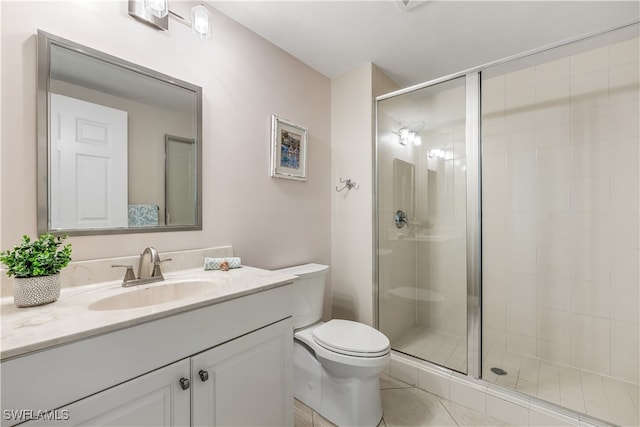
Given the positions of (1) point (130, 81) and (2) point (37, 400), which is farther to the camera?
(1) point (130, 81)

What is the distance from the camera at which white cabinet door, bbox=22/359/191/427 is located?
2.31 feet

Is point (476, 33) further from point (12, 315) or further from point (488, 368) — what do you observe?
point (12, 315)

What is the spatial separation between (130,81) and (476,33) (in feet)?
6.65

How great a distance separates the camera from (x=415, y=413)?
1.65 meters

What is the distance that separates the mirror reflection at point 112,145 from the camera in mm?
1101

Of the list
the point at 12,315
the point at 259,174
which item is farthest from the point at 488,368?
the point at 12,315

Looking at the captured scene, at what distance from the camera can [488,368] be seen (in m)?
1.84

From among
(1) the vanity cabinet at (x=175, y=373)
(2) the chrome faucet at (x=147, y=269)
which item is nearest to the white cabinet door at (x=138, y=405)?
(1) the vanity cabinet at (x=175, y=373)

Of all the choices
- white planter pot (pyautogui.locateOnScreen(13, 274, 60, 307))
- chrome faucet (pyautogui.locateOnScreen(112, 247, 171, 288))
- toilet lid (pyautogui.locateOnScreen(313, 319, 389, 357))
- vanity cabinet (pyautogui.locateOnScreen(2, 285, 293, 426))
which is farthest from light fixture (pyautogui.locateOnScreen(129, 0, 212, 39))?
toilet lid (pyautogui.locateOnScreen(313, 319, 389, 357))

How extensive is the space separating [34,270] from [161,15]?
1127 millimetres

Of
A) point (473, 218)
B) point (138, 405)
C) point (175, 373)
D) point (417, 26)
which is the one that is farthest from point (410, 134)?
point (138, 405)

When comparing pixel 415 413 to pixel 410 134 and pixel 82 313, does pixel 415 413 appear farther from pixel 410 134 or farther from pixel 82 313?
pixel 410 134

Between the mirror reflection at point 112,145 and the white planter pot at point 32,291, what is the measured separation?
280 mm

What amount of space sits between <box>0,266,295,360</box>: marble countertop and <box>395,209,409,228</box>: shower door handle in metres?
1.26
